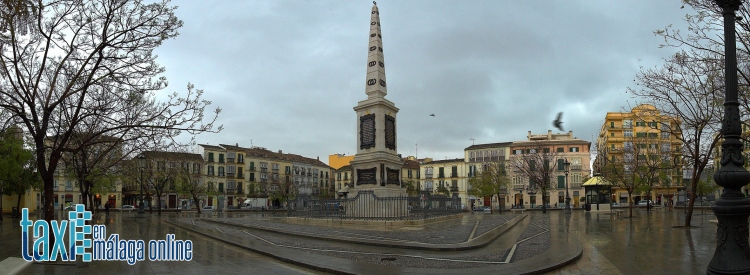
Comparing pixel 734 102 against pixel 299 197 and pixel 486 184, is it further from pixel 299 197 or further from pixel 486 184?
pixel 486 184

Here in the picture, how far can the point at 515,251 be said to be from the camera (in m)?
13.7

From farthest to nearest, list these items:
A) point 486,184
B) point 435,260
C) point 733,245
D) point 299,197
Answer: point 486,184, point 299,197, point 435,260, point 733,245

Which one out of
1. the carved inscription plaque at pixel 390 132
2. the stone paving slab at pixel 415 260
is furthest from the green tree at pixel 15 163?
the carved inscription plaque at pixel 390 132

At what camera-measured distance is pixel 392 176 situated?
27469 millimetres

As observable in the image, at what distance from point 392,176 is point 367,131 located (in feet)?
9.93

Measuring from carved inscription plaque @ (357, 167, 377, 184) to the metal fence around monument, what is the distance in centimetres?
113

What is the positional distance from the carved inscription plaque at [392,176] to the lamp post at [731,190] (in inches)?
791

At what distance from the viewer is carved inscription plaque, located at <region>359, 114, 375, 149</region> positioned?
89.8 ft

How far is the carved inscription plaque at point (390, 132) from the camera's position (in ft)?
90.8

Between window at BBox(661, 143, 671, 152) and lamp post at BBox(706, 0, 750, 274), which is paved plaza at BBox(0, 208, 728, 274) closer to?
lamp post at BBox(706, 0, 750, 274)

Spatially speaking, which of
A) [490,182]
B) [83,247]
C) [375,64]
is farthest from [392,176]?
[490,182]

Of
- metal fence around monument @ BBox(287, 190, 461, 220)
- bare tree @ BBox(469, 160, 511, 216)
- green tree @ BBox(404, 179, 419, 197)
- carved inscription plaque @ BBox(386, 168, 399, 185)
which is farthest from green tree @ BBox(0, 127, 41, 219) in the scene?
green tree @ BBox(404, 179, 419, 197)

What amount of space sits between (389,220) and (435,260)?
11.7 m

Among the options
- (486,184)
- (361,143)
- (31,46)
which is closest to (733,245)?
(31,46)
